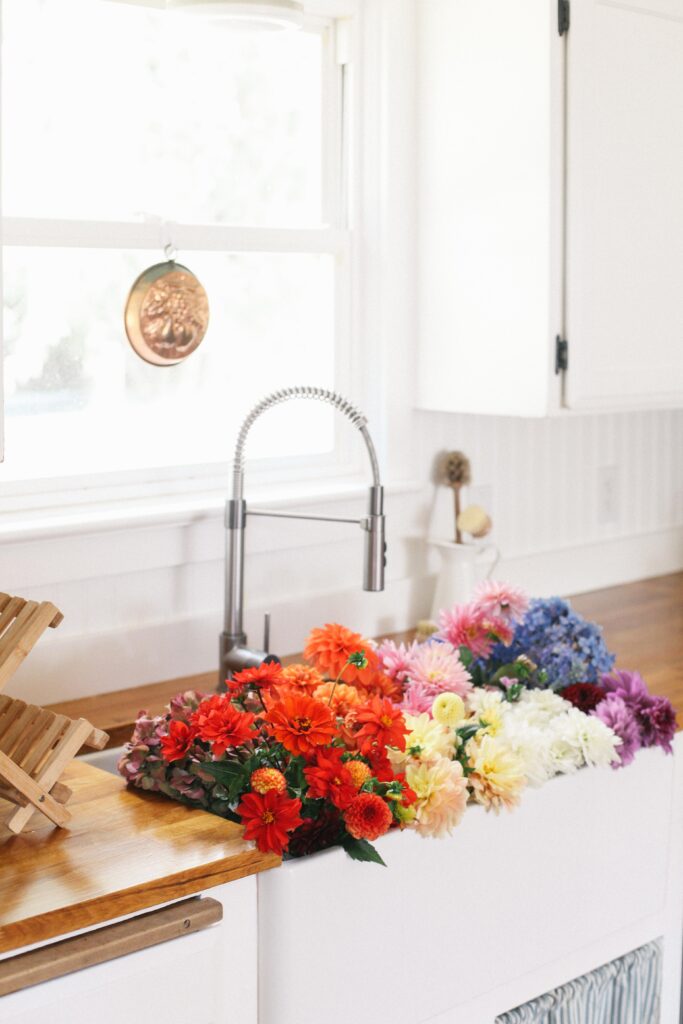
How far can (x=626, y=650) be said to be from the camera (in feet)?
8.31

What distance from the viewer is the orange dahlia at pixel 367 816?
1.53 metres

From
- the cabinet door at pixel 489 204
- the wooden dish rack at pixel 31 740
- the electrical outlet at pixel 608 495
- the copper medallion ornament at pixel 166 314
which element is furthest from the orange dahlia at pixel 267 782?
the electrical outlet at pixel 608 495

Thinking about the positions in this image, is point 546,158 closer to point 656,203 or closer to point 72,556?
point 656,203

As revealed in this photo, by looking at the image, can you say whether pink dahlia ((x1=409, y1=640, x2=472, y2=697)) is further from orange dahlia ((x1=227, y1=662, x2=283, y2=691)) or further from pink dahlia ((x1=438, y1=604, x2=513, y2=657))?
orange dahlia ((x1=227, y1=662, x2=283, y2=691))

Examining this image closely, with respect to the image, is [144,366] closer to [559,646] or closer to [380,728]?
[559,646]

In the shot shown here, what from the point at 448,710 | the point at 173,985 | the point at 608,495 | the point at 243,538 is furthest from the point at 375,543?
the point at 608,495

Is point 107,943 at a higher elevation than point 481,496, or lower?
lower

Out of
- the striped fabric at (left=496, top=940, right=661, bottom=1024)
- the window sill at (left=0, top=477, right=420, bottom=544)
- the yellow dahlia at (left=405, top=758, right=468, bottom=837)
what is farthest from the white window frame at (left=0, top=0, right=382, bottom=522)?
the striped fabric at (left=496, top=940, right=661, bottom=1024)

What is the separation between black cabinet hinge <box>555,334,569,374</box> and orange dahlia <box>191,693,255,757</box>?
106 cm

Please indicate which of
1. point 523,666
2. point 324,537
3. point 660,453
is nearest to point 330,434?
point 324,537

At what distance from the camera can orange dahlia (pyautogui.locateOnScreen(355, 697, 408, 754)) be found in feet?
5.23

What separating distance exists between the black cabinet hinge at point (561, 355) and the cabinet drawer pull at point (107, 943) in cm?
124

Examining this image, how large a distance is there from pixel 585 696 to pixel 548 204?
0.87 m

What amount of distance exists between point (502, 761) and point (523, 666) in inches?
13.1
